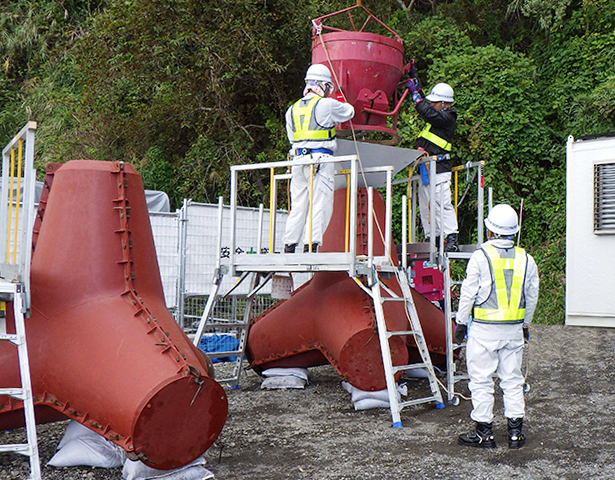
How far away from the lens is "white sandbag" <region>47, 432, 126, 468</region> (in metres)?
4.93

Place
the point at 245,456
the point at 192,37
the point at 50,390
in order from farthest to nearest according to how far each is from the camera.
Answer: the point at 192,37, the point at 245,456, the point at 50,390

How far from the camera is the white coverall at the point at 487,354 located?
541 centimetres

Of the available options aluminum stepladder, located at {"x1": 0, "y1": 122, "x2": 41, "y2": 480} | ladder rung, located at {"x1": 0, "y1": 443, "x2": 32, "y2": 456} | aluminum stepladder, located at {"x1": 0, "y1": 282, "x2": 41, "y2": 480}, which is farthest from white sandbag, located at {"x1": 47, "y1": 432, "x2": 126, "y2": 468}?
ladder rung, located at {"x1": 0, "y1": 443, "x2": 32, "y2": 456}

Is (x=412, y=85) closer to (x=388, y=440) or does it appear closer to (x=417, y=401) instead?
(x=417, y=401)

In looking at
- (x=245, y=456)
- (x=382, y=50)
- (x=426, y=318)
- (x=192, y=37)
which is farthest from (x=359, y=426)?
(x=192, y=37)

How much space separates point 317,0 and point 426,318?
32.0ft

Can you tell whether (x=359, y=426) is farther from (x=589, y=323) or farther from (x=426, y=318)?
(x=589, y=323)

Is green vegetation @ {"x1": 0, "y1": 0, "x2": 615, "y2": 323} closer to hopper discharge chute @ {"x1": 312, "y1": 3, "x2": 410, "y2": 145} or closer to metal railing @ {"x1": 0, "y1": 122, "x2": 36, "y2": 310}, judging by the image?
hopper discharge chute @ {"x1": 312, "y1": 3, "x2": 410, "y2": 145}

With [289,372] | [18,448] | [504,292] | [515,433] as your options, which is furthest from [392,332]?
[18,448]

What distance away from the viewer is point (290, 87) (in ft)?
54.5

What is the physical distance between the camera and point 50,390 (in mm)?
4738

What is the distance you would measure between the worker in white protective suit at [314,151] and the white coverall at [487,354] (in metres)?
1.79

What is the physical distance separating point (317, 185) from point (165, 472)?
3.26m

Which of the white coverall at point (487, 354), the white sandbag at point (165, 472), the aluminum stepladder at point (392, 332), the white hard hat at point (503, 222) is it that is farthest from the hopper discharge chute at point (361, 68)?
the white sandbag at point (165, 472)
